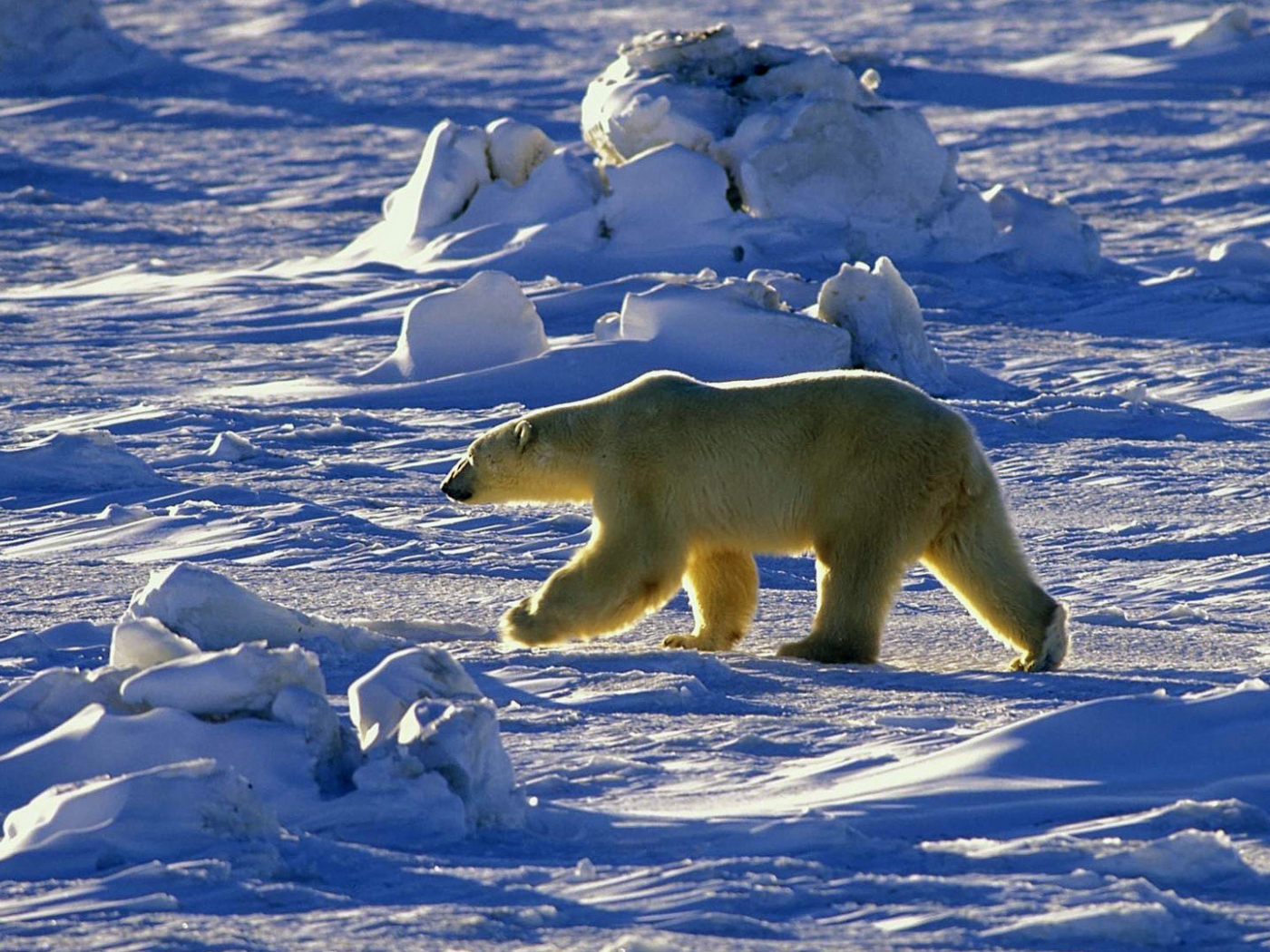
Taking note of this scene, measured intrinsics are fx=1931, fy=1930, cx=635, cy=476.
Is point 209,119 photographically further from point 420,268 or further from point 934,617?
point 934,617

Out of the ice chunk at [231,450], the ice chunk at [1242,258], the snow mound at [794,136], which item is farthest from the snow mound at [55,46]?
the ice chunk at [231,450]

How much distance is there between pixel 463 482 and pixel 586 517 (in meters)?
1.55

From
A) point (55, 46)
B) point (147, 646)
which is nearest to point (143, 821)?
point (147, 646)

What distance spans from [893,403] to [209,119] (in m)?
18.5

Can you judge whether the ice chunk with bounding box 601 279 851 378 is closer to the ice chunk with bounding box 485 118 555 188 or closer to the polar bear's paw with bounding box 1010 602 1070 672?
the ice chunk with bounding box 485 118 555 188

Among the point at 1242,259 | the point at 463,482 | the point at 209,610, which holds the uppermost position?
the point at 209,610

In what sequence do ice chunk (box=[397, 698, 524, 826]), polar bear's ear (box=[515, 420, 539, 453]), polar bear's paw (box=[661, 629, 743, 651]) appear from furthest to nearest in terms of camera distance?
polar bear's ear (box=[515, 420, 539, 453]), polar bear's paw (box=[661, 629, 743, 651]), ice chunk (box=[397, 698, 524, 826])

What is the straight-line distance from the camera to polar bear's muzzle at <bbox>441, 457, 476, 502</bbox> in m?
6.19

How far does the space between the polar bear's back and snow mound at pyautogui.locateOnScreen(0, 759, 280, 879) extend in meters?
2.38

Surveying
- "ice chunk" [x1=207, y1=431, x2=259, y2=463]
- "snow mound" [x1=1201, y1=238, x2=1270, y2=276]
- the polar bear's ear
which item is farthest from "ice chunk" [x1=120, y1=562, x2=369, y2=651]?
"snow mound" [x1=1201, y1=238, x2=1270, y2=276]

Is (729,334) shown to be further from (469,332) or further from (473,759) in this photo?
(473,759)

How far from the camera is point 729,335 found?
34.2 feet

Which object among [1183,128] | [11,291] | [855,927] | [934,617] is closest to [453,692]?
[855,927]

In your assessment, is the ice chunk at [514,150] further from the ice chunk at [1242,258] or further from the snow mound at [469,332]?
the ice chunk at [1242,258]
